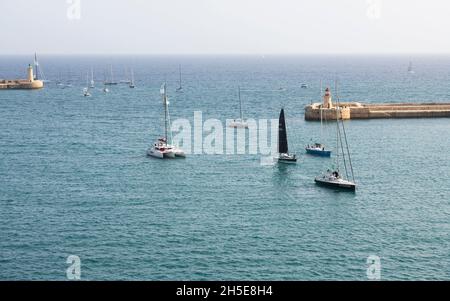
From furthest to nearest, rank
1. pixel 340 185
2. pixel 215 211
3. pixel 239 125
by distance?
pixel 239 125, pixel 340 185, pixel 215 211

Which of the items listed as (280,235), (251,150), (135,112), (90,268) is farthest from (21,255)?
(135,112)

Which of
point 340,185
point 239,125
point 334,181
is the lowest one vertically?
point 340,185

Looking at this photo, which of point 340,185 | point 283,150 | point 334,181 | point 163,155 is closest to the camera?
point 340,185

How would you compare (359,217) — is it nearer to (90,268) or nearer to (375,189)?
(375,189)

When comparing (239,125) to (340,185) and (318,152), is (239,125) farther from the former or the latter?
(340,185)

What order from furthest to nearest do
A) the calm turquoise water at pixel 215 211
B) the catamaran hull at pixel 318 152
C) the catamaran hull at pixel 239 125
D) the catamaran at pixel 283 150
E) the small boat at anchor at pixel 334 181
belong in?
the catamaran hull at pixel 239 125
the catamaran hull at pixel 318 152
the catamaran at pixel 283 150
the small boat at anchor at pixel 334 181
the calm turquoise water at pixel 215 211

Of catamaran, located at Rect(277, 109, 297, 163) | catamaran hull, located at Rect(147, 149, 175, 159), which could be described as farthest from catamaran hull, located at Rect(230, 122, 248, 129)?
catamaran hull, located at Rect(147, 149, 175, 159)

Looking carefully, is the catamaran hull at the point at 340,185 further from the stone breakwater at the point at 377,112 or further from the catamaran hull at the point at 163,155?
the stone breakwater at the point at 377,112

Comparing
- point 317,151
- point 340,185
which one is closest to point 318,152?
point 317,151

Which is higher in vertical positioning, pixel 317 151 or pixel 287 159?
pixel 317 151

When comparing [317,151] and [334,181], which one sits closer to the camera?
[334,181]

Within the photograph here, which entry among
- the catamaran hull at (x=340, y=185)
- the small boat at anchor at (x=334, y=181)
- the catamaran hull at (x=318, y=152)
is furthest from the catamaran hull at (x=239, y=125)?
the catamaran hull at (x=340, y=185)

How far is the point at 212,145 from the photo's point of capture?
84.6 m

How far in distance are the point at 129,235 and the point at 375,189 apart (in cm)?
2464
